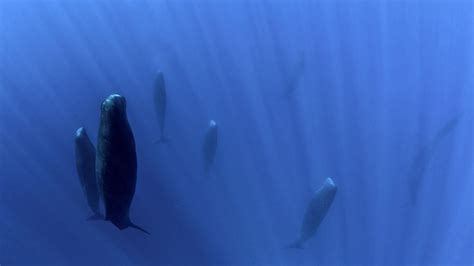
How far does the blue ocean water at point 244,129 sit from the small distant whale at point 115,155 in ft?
15.7

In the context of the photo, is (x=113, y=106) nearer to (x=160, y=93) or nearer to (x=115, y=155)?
(x=115, y=155)

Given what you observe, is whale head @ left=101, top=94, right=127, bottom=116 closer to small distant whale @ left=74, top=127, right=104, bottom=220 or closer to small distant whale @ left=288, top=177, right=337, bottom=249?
small distant whale @ left=74, top=127, right=104, bottom=220

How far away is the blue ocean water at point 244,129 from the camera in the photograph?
297 inches

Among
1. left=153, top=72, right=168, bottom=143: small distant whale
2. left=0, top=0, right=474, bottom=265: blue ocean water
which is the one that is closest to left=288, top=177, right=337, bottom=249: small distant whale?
left=0, top=0, right=474, bottom=265: blue ocean water

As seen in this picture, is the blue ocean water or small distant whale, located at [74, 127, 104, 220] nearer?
small distant whale, located at [74, 127, 104, 220]

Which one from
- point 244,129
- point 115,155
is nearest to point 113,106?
point 115,155

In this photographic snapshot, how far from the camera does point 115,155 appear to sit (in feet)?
8.13

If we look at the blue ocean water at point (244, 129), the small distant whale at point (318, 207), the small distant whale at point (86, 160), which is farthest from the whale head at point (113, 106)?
the blue ocean water at point (244, 129)

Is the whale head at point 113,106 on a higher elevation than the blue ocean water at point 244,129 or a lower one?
higher

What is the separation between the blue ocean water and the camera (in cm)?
754

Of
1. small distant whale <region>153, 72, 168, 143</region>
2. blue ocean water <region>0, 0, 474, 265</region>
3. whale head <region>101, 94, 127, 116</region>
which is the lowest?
blue ocean water <region>0, 0, 474, 265</region>

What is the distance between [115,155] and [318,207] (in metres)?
3.10

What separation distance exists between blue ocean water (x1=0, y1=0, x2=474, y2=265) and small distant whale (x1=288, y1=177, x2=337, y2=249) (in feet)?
7.31

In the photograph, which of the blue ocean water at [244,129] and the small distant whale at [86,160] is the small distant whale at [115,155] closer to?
the small distant whale at [86,160]
